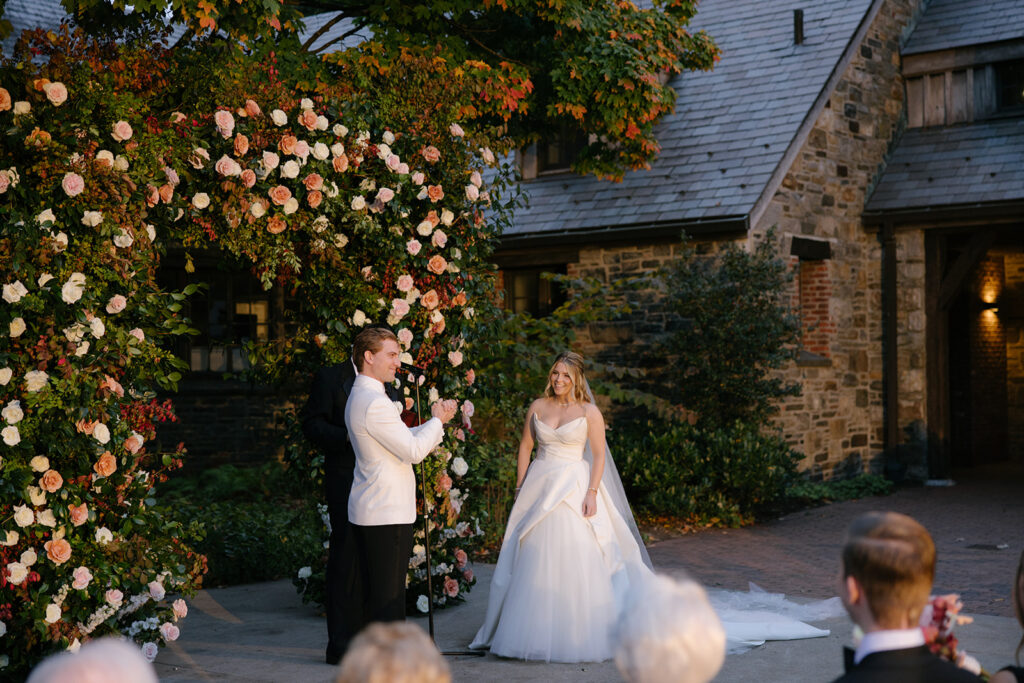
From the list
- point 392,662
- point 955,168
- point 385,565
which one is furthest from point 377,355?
point 955,168

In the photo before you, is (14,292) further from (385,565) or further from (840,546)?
(840,546)

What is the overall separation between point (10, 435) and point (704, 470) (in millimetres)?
8721

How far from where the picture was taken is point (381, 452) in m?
5.75

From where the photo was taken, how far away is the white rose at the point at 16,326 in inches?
213

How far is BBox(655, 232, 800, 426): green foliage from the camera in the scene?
12898mm

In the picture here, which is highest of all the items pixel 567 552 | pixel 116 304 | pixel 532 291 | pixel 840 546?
pixel 532 291

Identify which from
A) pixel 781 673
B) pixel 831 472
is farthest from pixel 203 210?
pixel 831 472

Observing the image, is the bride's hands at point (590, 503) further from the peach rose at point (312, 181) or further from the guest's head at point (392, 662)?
the guest's head at point (392, 662)

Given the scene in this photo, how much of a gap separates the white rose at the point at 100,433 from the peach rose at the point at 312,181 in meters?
1.97

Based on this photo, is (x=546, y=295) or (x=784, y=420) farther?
(x=546, y=295)

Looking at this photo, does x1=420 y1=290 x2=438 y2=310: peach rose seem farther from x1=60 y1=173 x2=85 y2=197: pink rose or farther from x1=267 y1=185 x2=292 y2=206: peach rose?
x1=60 y1=173 x2=85 y2=197: pink rose

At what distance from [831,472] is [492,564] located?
7.14m

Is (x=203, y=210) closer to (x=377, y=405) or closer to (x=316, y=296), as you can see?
(x=316, y=296)

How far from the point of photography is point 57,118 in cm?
561
